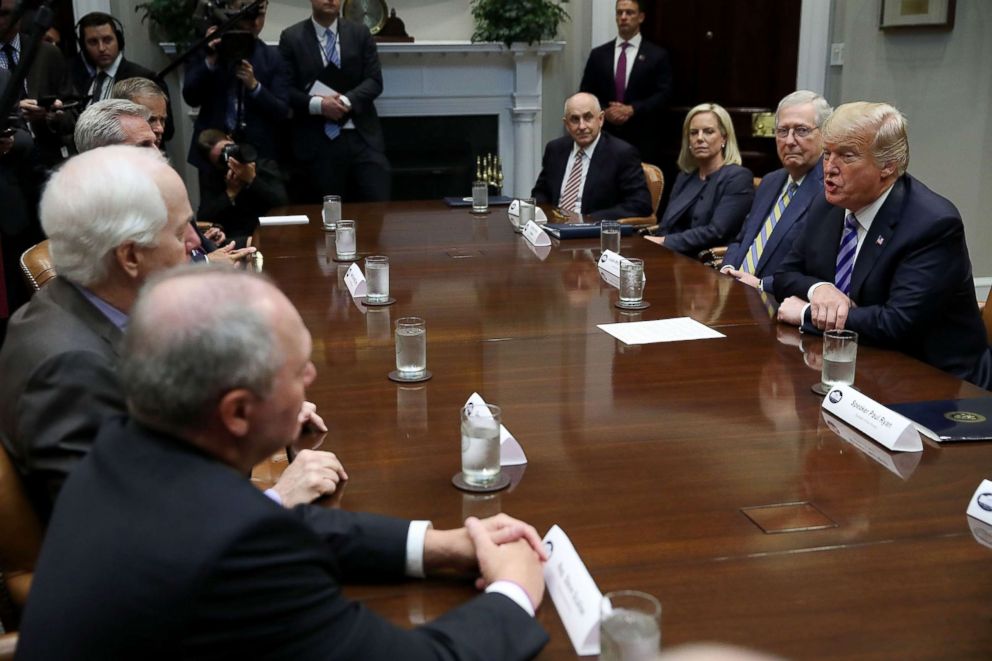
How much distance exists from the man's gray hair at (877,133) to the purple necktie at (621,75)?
3972mm

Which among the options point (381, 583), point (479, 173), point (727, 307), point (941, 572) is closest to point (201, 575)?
point (381, 583)

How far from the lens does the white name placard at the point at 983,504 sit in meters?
1.37

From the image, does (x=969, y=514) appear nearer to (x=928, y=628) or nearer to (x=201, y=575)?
(x=928, y=628)

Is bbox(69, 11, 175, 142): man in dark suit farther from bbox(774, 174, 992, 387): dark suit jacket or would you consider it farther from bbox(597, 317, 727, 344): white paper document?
bbox(774, 174, 992, 387): dark suit jacket

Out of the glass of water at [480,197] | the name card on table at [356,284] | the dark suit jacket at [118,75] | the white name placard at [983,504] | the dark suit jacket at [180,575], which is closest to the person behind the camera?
the dark suit jacket at [180,575]

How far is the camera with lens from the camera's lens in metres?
4.79

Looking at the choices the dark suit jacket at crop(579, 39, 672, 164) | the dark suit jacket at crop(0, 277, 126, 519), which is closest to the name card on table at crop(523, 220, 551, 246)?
the dark suit jacket at crop(0, 277, 126, 519)

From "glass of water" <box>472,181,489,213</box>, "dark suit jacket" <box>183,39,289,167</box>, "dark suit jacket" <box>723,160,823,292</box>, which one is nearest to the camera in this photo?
"dark suit jacket" <box>723,160,823,292</box>

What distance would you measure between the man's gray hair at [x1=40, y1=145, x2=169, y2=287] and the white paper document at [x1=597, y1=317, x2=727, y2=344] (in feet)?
3.70

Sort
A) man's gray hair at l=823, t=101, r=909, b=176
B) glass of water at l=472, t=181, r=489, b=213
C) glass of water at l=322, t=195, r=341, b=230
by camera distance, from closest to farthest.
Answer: man's gray hair at l=823, t=101, r=909, b=176 → glass of water at l=322, t=195, r=341, b=230 → glass of water at l=472, t=181, r=489, b=213

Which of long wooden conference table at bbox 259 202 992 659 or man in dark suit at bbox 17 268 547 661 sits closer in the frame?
man in dark suit at bbox 17 268 547 661

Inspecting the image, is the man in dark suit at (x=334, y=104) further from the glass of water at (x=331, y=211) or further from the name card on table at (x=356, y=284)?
the name card on table at (x=356, y=284)

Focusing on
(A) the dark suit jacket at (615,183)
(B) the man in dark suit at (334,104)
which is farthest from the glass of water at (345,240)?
(B) the man in dark suit at (334,104)

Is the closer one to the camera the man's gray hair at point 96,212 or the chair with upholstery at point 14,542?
the chair with upholstery at point 14,542
